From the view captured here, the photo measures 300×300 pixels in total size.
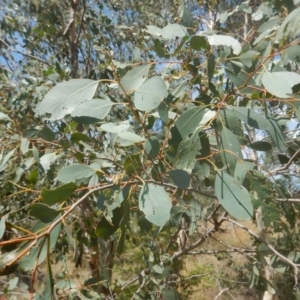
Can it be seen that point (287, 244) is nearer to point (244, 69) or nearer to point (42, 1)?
point (42, 1)

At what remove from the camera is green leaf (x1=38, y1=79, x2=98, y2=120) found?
0.78 meters

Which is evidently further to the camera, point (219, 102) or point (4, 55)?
point (4, 55)

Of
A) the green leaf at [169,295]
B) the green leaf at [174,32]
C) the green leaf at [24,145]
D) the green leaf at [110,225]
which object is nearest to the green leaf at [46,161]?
the green leaf at [24,145]

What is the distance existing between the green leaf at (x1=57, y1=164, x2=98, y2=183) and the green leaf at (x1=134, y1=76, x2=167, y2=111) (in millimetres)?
224

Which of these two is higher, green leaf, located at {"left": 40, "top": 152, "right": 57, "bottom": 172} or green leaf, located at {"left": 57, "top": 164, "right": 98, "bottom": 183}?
green leaf, located at {"left": 57, "top": 164, "right": 98, "bottom": 183}

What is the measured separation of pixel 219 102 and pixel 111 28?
92.5 inches

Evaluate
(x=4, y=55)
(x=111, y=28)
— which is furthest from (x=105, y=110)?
(x=4, y=55)

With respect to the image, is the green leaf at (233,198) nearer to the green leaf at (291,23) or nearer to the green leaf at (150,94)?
the green leaf at (150,94)

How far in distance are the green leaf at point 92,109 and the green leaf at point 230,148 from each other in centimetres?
26

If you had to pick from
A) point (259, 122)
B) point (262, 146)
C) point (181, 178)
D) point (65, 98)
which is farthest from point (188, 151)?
point (262, 146)

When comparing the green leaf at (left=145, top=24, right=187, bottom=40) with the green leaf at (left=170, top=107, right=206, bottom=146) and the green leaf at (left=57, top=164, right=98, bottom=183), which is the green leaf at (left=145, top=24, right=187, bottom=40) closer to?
the green leaf at (left=170, top=107, right=206, bottom=146)

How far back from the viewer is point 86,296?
1634 millimetres

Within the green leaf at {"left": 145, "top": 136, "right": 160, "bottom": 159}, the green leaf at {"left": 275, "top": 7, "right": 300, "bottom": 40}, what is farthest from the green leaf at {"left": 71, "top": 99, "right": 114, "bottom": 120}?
the green leaf at {"left": 275, "top": 7, "right": 300, "bottom": 40}

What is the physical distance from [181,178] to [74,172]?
24 centimetres
